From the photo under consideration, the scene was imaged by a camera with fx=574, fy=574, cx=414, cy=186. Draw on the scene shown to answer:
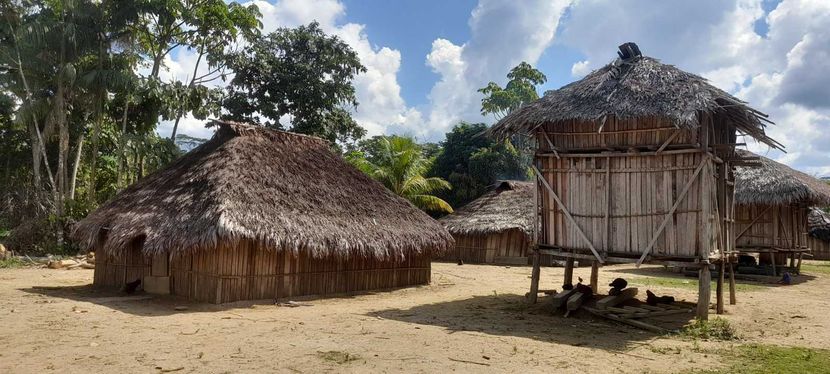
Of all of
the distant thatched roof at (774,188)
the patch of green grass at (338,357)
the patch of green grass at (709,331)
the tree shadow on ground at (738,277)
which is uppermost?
the distant thatched roof at (774,188)

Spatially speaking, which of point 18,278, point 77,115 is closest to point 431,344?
point 18,278

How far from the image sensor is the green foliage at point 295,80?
78.5 feet

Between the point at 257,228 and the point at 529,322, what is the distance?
5.21 metres

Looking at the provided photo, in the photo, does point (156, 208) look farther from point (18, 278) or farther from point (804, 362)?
point (804, 362)

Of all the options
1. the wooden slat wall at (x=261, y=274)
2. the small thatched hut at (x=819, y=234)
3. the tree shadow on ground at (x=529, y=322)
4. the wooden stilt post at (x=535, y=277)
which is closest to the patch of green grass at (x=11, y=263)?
the wooden slat wall at (x=261, y=274)

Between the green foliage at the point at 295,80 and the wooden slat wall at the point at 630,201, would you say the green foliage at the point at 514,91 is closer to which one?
the green foliage at the point at 295,80

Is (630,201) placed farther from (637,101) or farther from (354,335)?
(354,335)

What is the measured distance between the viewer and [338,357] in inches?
267

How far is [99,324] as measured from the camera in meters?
8.76

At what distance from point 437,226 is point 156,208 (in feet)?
21.8

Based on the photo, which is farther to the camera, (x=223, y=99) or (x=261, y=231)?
(x=223, y=99)

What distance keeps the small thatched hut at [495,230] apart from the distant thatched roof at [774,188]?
7.35m

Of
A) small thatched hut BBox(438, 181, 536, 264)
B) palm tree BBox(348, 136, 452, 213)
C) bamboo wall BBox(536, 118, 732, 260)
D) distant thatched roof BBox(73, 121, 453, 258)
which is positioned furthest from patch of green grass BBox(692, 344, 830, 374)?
palm tree BBox(348, 136, 452, 213)

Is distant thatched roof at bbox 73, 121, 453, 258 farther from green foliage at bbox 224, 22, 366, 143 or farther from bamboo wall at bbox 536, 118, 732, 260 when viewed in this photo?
green foliage at bbox 224, 22, 366, 143
